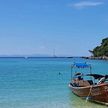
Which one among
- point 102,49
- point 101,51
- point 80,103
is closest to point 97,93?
point 80,103

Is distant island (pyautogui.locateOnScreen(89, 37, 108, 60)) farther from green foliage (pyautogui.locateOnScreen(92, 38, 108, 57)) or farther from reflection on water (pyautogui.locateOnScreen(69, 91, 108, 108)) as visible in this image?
reflection on water (pyautogui.locateOnScreen(69, 91, 108, 108))

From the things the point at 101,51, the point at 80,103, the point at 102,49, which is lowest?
the point at 80,103

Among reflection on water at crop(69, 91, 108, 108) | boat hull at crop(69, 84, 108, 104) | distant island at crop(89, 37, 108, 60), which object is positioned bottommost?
reflection on water at crop(69, 91, 108, 108)

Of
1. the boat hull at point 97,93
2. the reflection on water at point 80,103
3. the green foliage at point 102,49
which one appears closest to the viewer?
the boat hull at point 97,93

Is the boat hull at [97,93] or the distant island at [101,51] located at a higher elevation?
the distant island at [101,51]

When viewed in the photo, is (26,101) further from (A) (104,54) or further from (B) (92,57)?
(B) (92,57)

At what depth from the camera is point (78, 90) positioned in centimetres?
2845

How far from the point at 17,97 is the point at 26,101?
2.23m

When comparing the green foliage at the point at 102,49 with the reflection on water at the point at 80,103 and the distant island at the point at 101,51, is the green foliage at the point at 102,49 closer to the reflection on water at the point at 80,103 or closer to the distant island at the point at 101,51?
the distant island at the point at 101,51

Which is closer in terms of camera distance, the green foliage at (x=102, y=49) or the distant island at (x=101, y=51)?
the green foliage at (x=102, y=49)

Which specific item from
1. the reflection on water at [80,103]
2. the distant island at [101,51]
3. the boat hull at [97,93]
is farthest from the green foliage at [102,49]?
the boat hull at [97,93]

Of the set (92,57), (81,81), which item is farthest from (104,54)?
(81,81)

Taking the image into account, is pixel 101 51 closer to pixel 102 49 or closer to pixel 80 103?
pixel 102 49

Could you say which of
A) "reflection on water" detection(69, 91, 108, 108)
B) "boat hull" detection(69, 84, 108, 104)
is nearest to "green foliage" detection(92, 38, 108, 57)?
"reflection on water" detection(69, 91, 108, 108)
